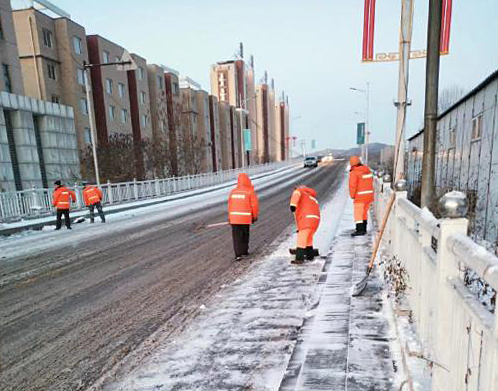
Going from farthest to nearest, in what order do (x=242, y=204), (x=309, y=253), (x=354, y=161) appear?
(x=354, y=161), (x=242, y=204), (x=309, y=253)

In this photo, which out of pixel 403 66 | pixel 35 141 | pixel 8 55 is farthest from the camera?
pixel 35 141

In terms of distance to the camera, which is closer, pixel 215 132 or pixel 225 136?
pixel 215 132

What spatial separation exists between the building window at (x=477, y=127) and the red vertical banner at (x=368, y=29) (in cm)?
358

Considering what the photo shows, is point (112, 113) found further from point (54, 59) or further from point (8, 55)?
point (8, 55)

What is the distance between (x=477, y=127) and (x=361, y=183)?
3779mm

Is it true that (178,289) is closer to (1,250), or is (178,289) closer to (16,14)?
(1,250)

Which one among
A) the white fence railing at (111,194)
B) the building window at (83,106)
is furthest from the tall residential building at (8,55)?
the white fence railing at (111,194)

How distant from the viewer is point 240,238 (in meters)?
6.57

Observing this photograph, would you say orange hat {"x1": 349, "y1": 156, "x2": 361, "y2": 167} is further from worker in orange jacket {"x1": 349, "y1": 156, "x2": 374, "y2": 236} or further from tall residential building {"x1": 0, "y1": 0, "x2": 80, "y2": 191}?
tall residential building {"x1": 0, "y1": 0, "x2": 80, "y2": 191}

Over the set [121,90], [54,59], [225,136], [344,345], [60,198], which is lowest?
[344,345]

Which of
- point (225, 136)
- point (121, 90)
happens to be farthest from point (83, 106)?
point (225, 136)

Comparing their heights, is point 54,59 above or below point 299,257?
above

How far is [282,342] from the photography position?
3291mm

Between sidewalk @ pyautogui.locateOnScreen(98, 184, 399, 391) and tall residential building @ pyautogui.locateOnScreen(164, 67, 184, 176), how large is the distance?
2540 centimetres
